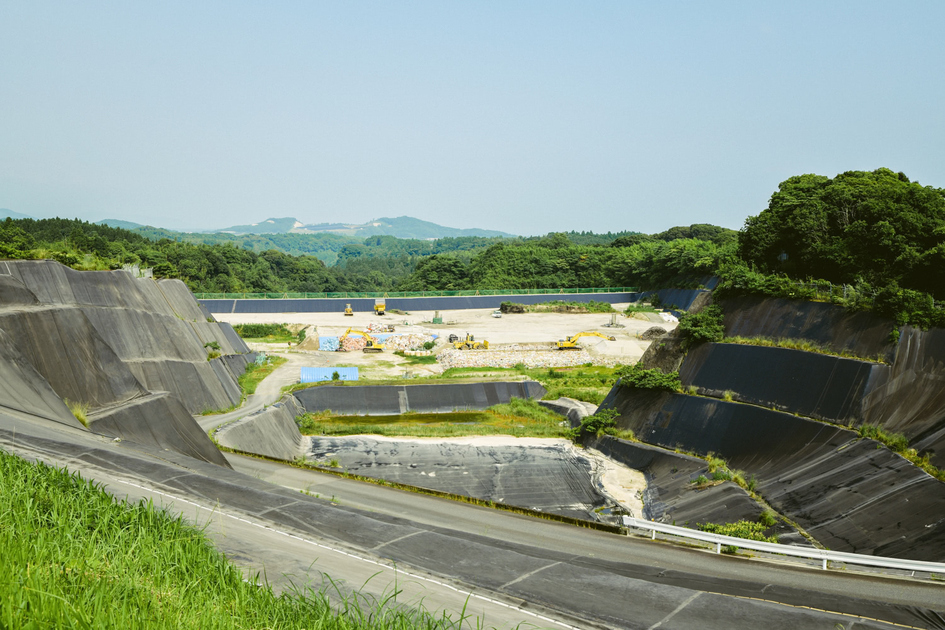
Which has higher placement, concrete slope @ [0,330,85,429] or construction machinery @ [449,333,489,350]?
concrete slope @ [0,330,85,429]

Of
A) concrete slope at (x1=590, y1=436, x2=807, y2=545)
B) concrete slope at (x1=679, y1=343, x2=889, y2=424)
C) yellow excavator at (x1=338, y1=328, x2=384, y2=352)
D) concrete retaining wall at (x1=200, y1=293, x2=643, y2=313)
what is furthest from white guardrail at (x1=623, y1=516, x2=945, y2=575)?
concrete retaining wall at (x1=200, y1=293, x2=643, y2=313)

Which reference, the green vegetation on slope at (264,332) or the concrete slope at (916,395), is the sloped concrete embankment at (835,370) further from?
the green vegetation on slope at (264,332)

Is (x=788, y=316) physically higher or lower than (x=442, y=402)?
higher

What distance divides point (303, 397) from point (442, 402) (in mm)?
8551

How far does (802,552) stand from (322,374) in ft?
115

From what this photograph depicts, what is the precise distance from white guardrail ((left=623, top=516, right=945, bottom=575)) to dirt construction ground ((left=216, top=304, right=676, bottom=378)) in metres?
33.8

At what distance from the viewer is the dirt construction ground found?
168ft

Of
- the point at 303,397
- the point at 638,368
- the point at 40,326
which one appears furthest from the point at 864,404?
the point at 303,397

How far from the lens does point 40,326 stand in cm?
1725

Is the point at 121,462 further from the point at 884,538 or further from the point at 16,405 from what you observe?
the point at 884,538

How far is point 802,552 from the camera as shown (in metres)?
12.0

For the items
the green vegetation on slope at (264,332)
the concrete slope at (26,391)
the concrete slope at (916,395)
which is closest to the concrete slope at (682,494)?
the concrete slope at (916,395)

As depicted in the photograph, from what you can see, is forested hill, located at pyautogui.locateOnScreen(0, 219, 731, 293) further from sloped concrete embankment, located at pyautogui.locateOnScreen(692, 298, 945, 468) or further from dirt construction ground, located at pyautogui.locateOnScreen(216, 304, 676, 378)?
sloped concrete embankment, located at pyautogui.locateOnScreen(692, 298, 945, 468)

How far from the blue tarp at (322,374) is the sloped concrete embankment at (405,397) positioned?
3.08 metres
